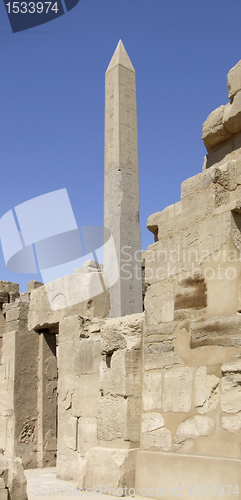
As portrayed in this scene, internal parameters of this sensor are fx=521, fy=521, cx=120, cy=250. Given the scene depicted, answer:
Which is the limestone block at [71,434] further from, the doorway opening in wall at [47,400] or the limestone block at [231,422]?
the limestone block at [231,422]

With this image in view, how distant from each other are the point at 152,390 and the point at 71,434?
1.48 metres

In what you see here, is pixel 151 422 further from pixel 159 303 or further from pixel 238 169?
pixel 238 169

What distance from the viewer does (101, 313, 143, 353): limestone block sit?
3.98m

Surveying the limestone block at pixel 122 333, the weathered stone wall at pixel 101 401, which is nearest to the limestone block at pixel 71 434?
the weathered stone wall at pixel 101 401

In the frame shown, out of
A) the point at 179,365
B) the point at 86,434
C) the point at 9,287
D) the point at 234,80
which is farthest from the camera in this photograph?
the point at 9,287

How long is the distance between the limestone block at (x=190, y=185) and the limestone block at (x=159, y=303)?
69cm

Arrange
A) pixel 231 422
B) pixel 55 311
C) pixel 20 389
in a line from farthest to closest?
pixel 20 389 < pixel 55 311 < pixel 231 422

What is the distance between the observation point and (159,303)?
3.88 m

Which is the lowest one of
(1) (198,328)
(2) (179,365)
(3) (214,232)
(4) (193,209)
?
(2) (179,365)

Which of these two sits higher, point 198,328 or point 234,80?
point 234,80

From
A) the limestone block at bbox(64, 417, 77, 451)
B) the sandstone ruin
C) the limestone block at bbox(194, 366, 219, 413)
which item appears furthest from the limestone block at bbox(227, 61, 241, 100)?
the limestone block at bbox(64, 417, 77, 451)

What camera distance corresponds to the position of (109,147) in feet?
44.4

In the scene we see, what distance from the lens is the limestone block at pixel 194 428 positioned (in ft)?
10.7

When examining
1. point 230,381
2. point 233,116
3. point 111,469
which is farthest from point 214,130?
point 111,469
